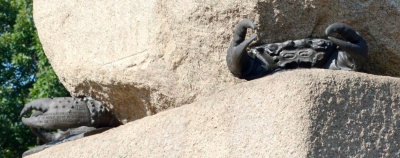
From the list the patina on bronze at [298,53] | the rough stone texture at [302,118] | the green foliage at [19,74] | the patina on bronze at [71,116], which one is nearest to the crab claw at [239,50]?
the patina on bronze at [298,53]

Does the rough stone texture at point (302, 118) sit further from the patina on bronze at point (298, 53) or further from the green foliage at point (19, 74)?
the green foliage at point (19, 74)

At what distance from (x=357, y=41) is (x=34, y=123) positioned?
55.4 inches

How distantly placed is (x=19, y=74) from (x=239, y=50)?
21.5 ft

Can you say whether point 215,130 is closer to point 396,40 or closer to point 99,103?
point 396,40

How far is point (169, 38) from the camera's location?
3.09m

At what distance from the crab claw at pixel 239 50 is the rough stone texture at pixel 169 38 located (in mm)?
99

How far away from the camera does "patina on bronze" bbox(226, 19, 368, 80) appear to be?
280 cm

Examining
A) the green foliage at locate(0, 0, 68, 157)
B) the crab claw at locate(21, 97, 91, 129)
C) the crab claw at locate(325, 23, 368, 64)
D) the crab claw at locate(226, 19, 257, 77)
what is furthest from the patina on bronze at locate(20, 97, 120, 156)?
the green foliage at locate(0, 0, 68, 157)

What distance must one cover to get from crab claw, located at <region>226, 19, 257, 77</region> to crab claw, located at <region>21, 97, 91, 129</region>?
884mm

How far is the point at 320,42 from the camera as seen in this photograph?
2898 mm

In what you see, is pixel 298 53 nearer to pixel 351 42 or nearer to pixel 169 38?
pixel 351 42

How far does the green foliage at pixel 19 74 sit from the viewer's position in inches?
316

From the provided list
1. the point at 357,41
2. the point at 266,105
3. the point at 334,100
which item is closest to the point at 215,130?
the point at 266,105

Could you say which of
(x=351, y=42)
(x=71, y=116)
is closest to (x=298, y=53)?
(x=351, y=42)
